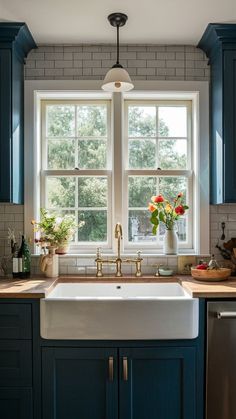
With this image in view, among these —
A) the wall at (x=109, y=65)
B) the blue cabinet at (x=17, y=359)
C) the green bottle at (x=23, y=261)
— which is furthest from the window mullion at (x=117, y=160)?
the blue cabinet at (x=17, y=359)

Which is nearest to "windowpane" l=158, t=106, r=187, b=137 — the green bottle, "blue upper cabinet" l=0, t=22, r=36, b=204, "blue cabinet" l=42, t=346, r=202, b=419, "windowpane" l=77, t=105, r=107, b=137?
"windowpane" l=77, t=105, r=107, b=137

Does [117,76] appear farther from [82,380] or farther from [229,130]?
[82,380]

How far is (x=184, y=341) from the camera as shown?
2088 millimetres

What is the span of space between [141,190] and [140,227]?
29 cm

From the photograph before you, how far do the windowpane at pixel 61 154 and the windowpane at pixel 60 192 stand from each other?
103mm

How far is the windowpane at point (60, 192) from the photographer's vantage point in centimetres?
290

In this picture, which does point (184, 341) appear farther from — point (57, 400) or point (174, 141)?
point (174, 141)

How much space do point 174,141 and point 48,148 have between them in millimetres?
998

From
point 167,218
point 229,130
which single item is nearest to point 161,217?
point 167,218

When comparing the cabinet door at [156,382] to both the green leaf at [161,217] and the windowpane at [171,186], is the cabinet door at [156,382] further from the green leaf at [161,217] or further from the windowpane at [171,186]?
the windowpane at [171,186]

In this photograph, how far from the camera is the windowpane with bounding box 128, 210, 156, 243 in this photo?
2898mm

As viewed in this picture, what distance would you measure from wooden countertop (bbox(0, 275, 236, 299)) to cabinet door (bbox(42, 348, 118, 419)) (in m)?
0.35

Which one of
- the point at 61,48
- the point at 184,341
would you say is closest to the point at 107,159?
the point at 61,48

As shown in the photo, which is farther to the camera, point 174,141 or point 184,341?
point 174,141
